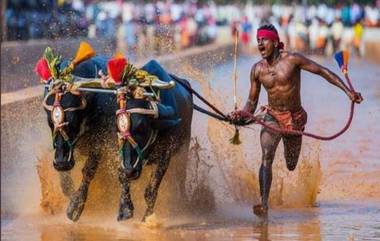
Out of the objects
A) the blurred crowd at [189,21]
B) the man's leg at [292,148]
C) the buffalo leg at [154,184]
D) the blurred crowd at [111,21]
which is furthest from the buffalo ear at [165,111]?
the blurred crowd at [189,21]

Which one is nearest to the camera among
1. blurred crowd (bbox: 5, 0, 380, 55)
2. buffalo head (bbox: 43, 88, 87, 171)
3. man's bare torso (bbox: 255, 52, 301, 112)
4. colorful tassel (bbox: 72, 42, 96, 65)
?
buffalo head (bbox: 43, 88, 87, 171)

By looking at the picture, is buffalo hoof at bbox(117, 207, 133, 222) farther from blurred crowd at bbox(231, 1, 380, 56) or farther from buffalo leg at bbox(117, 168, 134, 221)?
blurred crowd at bbox(231, 1, 380, 56)

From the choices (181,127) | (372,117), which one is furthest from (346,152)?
(181,127)

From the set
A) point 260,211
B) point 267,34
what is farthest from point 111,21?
point 260,211

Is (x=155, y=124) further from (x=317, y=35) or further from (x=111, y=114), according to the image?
(x=317, y=35)

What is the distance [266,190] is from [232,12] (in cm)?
6266

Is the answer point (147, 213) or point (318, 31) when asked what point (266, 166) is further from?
point (318, 31)

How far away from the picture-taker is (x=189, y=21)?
190ft

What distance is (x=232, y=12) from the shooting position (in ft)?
246

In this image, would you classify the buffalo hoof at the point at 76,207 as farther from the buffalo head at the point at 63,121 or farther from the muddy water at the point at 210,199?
the buffalo head at the point at 63,121

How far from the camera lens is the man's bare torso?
12.7 m

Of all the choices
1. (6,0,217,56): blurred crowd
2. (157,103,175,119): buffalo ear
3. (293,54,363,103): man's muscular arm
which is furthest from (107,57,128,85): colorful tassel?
(6,0,217,56): blurred crowd

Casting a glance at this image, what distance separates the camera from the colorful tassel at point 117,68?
11477 mm

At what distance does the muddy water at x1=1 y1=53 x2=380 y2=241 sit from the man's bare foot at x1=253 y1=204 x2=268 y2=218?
0.07 meters
